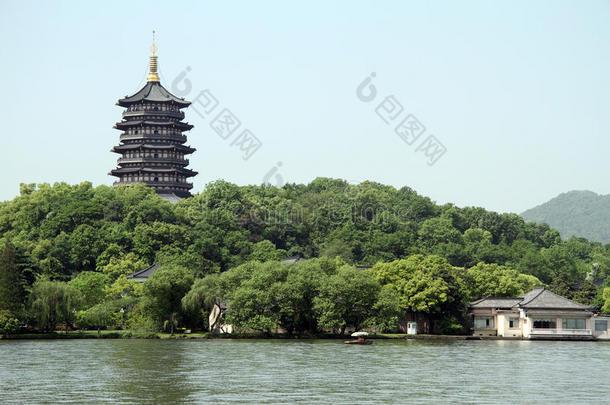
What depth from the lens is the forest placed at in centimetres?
5381

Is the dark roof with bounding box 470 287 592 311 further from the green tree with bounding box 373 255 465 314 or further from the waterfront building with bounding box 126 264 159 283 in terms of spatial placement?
the waterfront building with bounding box 126 264 159 283

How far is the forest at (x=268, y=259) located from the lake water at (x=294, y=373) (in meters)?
5.74

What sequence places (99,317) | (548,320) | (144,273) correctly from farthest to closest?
→ (144,273) → (548,320) → (99,317)

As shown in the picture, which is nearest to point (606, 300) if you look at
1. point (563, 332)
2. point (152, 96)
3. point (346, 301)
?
point (563, 332)

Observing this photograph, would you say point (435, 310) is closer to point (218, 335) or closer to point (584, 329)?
point (584, 329)

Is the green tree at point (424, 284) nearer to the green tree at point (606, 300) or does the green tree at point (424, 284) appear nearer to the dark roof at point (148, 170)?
the green tree at point (606, 300)

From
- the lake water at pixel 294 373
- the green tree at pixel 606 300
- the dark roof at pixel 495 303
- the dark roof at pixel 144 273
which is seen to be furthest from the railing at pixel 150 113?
the lake water at pixel 294 373

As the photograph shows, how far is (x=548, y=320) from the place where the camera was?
6025cm

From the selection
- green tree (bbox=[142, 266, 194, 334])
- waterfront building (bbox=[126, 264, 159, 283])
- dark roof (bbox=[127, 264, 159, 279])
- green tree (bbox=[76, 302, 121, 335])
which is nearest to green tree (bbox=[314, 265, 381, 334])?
green tree (bbox=[142, 266, 194, 334])

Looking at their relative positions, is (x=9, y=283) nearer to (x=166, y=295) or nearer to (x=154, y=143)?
(x=166, y=295)

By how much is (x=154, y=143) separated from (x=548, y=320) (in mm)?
47626

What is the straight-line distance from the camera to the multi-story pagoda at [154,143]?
92625mm

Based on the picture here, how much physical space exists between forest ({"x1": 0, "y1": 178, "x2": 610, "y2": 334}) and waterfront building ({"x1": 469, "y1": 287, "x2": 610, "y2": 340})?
3.04m

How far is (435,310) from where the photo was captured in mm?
59719
